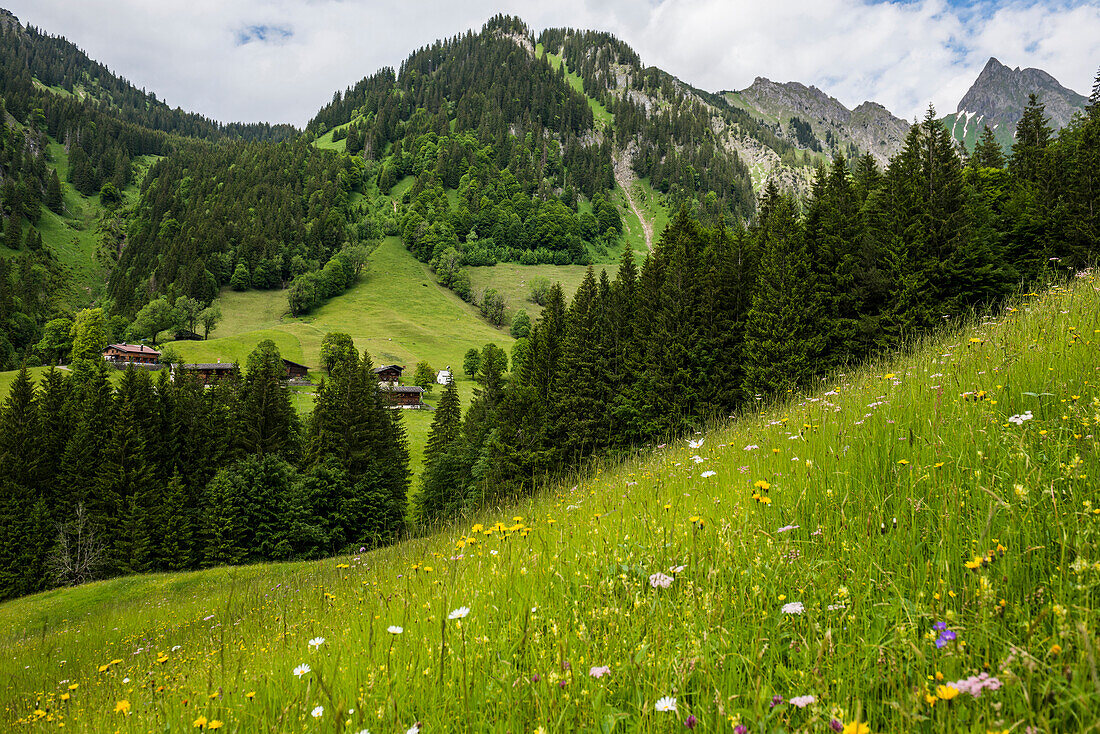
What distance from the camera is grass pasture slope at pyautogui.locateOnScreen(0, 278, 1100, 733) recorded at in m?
1.83

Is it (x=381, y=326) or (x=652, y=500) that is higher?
(x=381, y=326)

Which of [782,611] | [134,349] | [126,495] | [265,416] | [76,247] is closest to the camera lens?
[782,611]

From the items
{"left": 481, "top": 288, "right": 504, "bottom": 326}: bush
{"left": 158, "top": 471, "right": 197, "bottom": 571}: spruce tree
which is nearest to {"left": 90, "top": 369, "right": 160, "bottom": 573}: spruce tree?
{"left": 158, "top": 471, "right": 197, "bottom": 571}: spruce tree

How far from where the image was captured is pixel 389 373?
105375mm

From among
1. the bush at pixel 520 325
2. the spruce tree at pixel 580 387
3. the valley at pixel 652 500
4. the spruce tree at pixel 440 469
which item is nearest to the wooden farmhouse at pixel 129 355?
the valley at pixel 652 500

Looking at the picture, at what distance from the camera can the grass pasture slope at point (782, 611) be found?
1.83m

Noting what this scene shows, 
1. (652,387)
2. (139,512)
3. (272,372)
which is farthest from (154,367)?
(652,387)

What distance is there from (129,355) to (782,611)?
139 meters

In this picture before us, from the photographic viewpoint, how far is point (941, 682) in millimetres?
1810

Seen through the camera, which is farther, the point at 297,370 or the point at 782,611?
the point at 297,370

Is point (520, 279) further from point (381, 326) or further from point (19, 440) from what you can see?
point (19, 440)

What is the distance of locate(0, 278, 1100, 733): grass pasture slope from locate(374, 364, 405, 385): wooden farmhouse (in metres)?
103

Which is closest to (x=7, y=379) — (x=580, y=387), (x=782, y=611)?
(x=580, y=387)

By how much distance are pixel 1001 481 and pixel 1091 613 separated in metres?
1.40
